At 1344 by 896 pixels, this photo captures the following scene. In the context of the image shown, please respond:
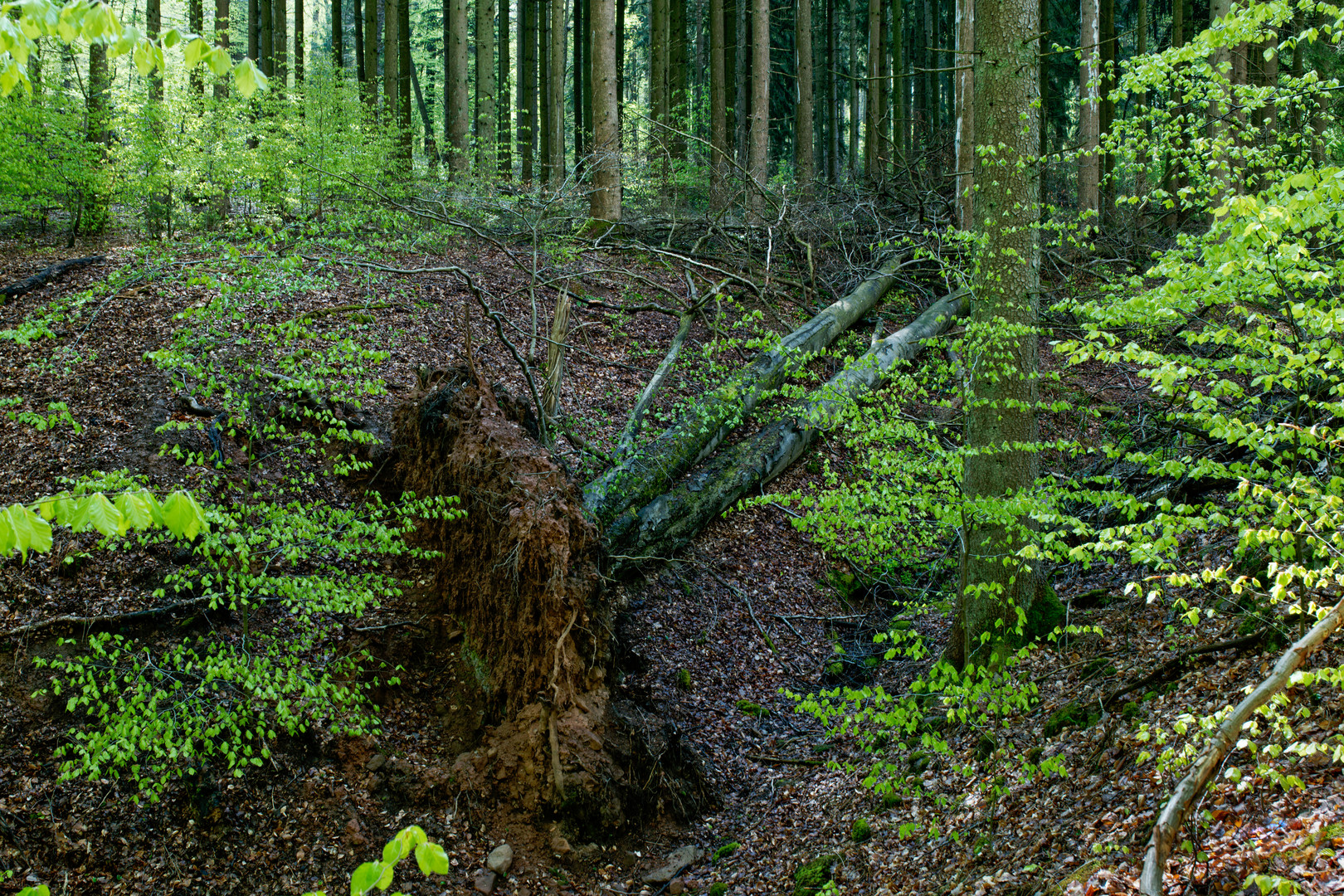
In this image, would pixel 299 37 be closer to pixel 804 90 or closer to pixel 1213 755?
pixel 804 90

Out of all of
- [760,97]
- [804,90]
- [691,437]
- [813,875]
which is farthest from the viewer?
[804,90]

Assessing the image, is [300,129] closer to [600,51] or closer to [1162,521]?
[600,51]

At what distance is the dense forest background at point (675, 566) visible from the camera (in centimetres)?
349

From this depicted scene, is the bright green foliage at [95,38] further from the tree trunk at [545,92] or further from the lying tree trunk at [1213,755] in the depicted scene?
the tree trunk at [545,92]

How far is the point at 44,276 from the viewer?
9539 mm

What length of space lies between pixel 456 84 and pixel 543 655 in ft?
44.0

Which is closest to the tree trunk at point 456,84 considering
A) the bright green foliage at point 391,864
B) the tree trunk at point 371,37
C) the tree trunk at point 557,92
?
the tree trunk at point 557,92

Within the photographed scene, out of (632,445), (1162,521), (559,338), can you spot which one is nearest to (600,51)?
(559,338)

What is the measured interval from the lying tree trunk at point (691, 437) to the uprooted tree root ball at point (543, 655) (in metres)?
0.97

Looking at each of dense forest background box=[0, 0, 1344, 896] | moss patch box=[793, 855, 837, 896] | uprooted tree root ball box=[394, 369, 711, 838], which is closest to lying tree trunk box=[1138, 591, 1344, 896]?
dense forest background box=[0, 0, 1344, 896]

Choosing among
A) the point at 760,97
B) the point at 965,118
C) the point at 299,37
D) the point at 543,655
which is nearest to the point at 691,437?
the point at 543,655

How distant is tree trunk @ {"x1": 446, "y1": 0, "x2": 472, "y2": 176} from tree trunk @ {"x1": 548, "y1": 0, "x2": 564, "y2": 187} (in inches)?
71.3

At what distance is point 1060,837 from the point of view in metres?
3.88

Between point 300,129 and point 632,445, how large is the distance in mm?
7112
